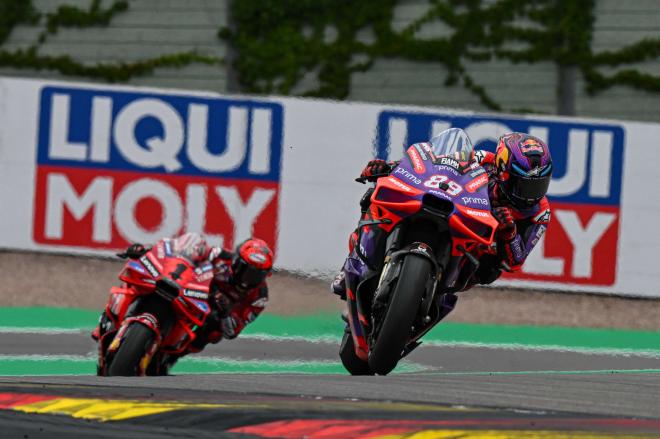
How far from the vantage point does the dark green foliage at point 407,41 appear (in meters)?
14.6

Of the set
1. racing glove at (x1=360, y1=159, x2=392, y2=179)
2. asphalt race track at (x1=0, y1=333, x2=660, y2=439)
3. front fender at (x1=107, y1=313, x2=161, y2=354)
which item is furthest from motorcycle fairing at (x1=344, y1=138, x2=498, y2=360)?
front fender at (x1=107, y1=313, x2=161, y2=354)

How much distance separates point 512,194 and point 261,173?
4.84 meters

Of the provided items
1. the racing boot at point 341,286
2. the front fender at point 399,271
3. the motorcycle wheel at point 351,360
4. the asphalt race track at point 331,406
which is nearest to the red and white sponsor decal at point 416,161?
the front fender at point 399,271

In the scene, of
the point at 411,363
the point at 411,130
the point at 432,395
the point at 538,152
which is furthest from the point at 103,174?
the point at 432,395

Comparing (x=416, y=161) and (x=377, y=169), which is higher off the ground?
(x=416, y=161)

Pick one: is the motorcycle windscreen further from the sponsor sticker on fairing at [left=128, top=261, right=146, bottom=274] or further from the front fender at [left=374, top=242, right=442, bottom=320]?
the sponsor sticker on fairing at [left=128, top=261, right=146, bottom=274]

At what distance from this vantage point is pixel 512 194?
7008 millimetres

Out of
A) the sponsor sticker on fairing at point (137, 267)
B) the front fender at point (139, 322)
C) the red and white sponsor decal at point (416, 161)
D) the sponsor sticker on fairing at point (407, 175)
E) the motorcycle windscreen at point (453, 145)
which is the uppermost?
the motorcycle windscreen at point (453, 145)

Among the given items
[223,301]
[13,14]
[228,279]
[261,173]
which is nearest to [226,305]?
[223,301]

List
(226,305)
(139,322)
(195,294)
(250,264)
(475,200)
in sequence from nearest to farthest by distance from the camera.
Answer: (475,200) → (139,322) → (195,294) → (250,264) → (226,305)

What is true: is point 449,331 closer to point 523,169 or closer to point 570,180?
point 570,180

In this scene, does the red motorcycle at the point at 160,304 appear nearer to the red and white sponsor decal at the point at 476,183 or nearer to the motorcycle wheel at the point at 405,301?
the motorcycle wheel at the point at 405,301

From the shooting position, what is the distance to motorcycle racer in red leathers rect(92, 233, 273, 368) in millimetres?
7910

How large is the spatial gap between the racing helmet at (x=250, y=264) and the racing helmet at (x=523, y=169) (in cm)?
174
